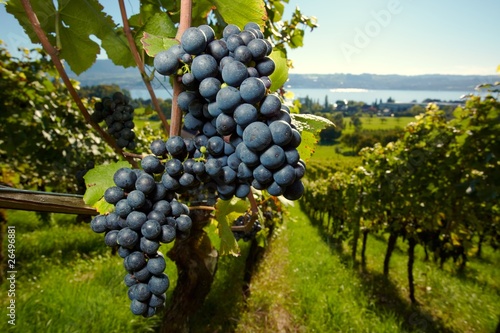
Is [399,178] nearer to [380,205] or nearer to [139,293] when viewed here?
[380,205]

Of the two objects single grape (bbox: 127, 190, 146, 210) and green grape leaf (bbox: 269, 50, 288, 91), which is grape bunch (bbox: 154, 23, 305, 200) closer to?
green grape leaf (bbox: 269, 50, 288, 91)

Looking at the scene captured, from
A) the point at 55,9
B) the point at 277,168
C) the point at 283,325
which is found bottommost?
the point at 283,325

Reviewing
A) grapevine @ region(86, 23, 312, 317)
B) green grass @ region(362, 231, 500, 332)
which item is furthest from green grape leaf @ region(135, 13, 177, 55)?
green grass @ region(362, 231, 500, 332)

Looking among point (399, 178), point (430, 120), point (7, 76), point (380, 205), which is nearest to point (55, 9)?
point (7, 76)

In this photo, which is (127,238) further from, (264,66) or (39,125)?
(39,125)

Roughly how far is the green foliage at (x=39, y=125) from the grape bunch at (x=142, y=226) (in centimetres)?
448

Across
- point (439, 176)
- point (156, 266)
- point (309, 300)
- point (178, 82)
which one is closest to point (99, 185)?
point (156, 266)

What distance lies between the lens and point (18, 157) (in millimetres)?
6348

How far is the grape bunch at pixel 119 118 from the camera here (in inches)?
61.4

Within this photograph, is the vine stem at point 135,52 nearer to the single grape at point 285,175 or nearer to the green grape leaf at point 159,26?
the green grape leaf at point 159,26

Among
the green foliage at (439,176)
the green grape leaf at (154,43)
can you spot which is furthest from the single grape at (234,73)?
the green foliage at (439,176)

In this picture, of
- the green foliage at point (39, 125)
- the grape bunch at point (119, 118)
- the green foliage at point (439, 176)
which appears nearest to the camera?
the grape bunch at point (119, 118)

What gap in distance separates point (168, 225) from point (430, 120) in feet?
22.6

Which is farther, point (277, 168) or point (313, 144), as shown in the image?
point (313, 144)
